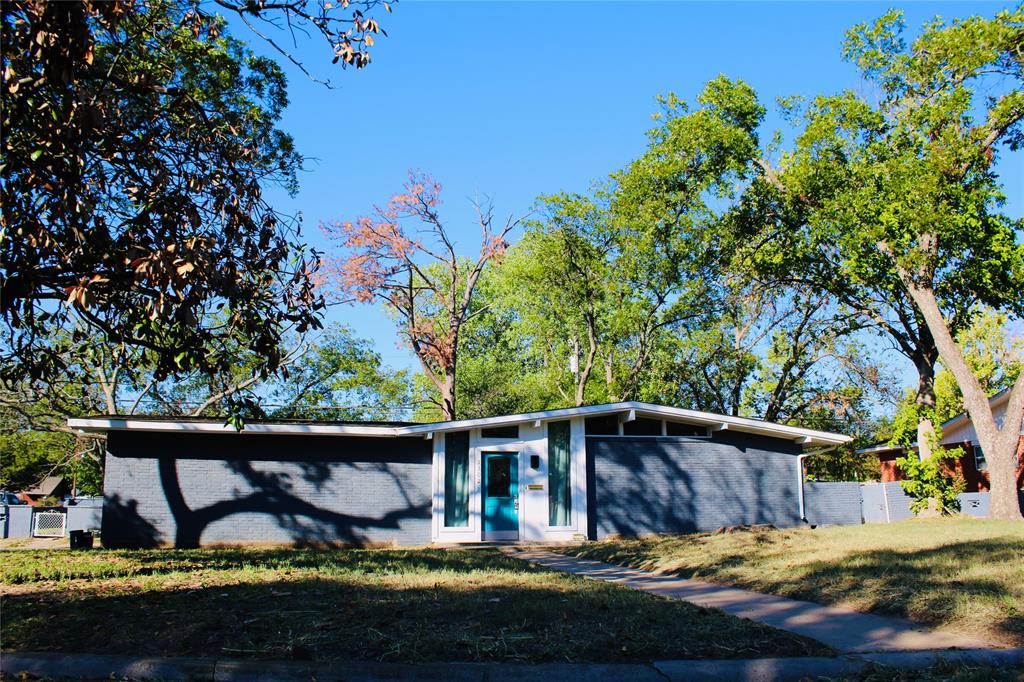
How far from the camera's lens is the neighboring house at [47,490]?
37.7 meters

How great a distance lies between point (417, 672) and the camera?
564 centimetres

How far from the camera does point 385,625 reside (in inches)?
271

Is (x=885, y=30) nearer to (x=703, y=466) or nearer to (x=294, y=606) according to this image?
(x=703, y=466)

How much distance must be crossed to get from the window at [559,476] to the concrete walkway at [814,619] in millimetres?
7572

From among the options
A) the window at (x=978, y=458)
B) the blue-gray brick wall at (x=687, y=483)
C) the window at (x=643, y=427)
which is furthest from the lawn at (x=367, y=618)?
the window at (x=978, y=458)

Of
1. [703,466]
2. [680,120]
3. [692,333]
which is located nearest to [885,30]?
[680,120]

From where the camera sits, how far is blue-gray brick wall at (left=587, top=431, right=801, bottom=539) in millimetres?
19766

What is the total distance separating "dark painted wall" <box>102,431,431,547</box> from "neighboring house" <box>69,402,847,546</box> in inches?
0.9

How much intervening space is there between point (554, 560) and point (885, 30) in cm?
2175

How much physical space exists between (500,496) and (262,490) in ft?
18.1

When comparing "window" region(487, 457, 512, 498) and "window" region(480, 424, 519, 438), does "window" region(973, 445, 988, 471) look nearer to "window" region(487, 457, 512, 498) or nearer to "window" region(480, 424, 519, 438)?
"window" region(480, 424, 519, 438)

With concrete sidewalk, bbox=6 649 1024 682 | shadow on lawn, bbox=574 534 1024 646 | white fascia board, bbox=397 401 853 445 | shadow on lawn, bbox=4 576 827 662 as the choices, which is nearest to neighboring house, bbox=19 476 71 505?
white fascia board, bbox=397 401 853 445

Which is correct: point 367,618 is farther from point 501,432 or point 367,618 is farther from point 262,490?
point 501,432

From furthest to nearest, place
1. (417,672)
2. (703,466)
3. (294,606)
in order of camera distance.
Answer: (703,466)
(294,606)
(417,672)
